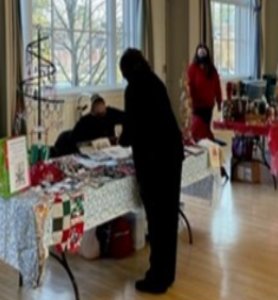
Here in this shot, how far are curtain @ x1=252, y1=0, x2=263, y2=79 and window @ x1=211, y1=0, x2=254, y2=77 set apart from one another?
72mm

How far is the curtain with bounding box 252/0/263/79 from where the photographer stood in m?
9.52

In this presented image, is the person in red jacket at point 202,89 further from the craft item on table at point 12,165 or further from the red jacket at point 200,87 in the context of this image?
the craft item on table at point 12,165

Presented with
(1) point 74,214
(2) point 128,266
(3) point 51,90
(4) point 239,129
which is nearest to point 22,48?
(3) point 51,90

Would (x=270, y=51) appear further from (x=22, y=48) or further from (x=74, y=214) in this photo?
(x=74, y=214)

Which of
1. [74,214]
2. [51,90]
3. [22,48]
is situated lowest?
[74,214]

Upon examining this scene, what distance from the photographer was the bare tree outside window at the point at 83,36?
592 centimetres

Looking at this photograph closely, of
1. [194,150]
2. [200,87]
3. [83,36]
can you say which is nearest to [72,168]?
[194,150]

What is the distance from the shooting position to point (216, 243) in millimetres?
3766

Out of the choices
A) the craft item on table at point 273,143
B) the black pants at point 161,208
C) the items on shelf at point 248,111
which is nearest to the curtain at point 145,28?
the items on shelf at point 248,111

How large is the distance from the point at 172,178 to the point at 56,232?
0.76 metres

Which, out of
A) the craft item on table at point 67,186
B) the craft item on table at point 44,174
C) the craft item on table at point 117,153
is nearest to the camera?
the craft item on table at point 67,186

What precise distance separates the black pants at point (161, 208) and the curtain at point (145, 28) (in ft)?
13.4

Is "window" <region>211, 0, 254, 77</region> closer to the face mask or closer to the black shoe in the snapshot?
the face mask

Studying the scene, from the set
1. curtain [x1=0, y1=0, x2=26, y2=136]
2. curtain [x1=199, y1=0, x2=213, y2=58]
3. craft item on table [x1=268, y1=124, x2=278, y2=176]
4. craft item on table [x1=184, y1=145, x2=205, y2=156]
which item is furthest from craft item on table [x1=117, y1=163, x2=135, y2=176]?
curtain [x1=199, y1=0, x2=213, y2=58]
